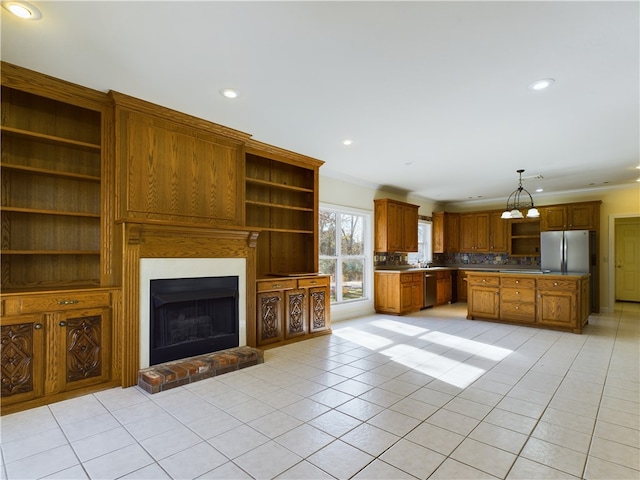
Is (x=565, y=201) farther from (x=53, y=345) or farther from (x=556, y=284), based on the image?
(x=53, y=345)

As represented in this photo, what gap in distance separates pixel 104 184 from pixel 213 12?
1985mm

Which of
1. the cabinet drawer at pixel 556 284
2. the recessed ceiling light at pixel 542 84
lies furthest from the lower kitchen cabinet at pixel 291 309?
the cabinet drawer at pixel 556 284

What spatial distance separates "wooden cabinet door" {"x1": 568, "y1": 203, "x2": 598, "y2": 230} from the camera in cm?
735

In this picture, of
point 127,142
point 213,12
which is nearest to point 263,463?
point 213,12

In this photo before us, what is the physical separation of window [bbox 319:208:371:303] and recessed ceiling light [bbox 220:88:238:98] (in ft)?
10.1

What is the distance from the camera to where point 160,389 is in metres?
3.06

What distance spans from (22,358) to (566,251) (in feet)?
28.2

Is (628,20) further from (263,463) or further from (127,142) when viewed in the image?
A: (127,142)

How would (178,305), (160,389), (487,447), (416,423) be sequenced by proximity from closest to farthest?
(487,447) → (416,423) → (160,389) → (178,305)

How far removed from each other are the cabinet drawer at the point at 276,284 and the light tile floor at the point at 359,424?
2.75ft

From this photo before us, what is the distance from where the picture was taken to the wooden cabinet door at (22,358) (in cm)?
265

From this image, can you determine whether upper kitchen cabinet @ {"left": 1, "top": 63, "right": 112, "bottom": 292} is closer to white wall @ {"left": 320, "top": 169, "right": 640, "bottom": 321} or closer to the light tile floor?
the light tile floor

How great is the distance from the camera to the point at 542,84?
290 cm

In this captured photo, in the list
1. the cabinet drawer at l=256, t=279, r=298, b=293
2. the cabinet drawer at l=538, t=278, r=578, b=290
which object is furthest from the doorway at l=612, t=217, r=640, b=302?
the cabinet drawer at l=256, t=279, r=298, b=293
